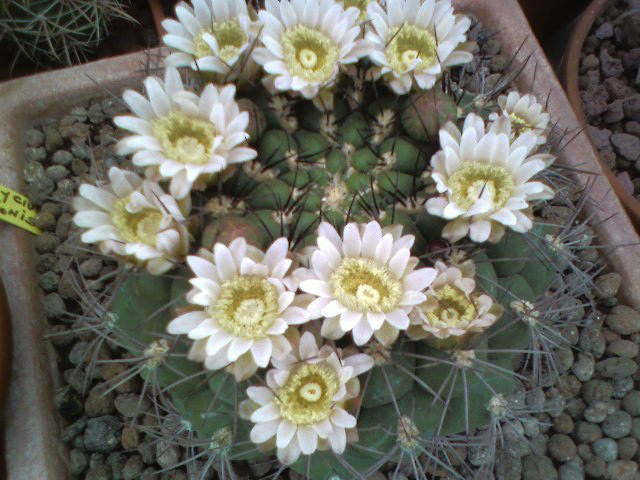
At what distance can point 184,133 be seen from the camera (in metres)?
0.82

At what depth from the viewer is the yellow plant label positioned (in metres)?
1.33

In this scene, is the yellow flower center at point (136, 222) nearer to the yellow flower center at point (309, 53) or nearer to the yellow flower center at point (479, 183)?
the yellow flower center at point (309, 53)

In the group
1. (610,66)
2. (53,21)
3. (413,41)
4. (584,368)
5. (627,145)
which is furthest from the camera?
(610,66)

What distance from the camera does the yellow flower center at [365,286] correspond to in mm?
723

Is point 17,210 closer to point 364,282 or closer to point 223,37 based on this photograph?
point 223,37

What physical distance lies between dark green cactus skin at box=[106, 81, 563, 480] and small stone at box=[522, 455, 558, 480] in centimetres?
39

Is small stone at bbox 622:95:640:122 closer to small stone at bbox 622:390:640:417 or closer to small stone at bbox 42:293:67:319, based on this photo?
small stone at bbox 622:390:640:417

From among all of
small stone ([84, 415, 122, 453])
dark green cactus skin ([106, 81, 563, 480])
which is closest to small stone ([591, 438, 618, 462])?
dark green cactus skin ([106, 81, 563, 480])

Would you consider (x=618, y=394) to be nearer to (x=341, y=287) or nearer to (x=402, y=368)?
(x=402, y=368)

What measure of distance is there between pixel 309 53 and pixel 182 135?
0.21 meters

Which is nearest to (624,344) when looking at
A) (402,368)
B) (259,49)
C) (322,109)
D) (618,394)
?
(618,394)

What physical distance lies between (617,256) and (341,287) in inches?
37.4

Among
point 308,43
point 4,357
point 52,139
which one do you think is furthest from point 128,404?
point 308,43

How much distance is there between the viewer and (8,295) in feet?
4.20
